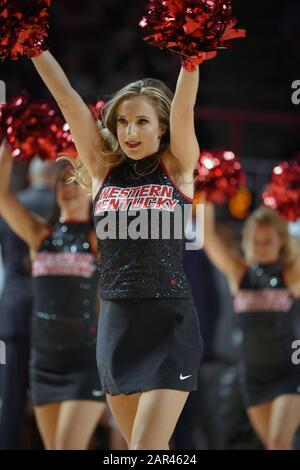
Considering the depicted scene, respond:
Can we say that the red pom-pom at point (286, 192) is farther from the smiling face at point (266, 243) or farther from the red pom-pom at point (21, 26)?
the red pom-pom at point (21, 26)

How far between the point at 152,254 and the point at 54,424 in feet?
5.34

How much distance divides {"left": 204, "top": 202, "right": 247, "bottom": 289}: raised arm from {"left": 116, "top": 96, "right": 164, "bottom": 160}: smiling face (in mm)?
1789

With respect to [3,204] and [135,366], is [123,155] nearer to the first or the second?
[135,366]

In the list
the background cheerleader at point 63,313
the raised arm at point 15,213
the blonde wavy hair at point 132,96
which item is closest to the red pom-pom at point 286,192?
the background cheerleader at point 63,313

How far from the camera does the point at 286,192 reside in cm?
540

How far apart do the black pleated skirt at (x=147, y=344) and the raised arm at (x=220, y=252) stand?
1.94 metres

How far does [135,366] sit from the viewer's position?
350cm

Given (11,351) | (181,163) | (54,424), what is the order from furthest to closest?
(11,351), (54,424), (181,163)

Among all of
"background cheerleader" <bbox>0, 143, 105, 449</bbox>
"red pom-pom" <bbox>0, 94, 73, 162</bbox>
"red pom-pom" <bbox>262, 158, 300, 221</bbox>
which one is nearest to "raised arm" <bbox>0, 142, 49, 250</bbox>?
"background cheerleader" <bbox>0, 143, 105, 449</bbox>

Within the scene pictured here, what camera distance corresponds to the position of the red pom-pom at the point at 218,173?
5246 millimetres

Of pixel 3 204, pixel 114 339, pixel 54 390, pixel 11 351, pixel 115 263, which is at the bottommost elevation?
pixel 11 351

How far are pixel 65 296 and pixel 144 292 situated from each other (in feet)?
4.73

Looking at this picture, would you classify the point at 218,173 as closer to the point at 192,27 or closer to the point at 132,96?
the point at 132,96
